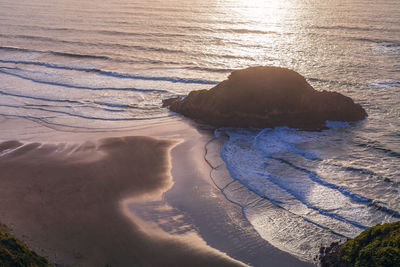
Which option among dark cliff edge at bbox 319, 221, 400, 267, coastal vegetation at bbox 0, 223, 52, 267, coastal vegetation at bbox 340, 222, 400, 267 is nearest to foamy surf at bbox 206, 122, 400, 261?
dark cliff edge at bbox 319, 221, 400, 267

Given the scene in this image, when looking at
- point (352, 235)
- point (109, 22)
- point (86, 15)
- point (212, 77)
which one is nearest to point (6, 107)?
point (212, 77)

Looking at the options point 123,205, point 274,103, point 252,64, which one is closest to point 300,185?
point 274,103

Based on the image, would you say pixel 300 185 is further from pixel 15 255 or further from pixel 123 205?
pixel 15 255

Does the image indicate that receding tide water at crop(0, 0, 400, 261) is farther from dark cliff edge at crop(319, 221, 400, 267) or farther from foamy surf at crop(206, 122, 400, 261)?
dark cliff edge at crop(319, 221, 400, 267)

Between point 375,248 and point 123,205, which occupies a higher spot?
point 375,248

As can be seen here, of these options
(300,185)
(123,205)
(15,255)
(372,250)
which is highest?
(372,250)

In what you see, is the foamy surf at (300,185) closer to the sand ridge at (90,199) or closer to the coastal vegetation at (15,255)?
the sand ridge at (90,199)

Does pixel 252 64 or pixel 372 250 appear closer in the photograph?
pixel 372 250

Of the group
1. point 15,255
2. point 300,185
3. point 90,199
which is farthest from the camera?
point 300,185
